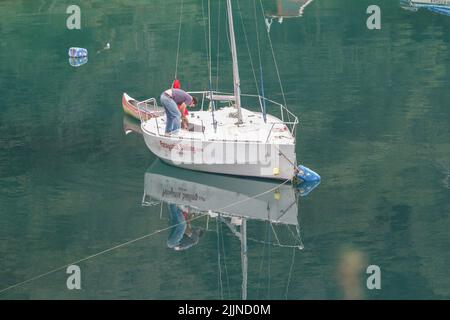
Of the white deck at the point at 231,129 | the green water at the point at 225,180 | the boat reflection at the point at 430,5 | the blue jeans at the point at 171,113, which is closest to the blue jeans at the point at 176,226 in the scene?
the green water at the point at 225,180

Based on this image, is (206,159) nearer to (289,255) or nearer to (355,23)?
(289,255)

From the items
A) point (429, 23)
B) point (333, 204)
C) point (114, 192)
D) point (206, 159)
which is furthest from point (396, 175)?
point (429, 23)

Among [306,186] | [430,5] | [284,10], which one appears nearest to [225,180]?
[306,186]

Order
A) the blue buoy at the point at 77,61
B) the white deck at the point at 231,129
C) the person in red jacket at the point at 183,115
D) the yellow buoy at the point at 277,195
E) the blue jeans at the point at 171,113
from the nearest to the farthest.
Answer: the yellow buoy at the point at 277,195
the white deck at the point at 231,129
the blue jeans at the point at 171,113
the person in red jacket at the point at 183,115
the blue buoy at the point at 77,61

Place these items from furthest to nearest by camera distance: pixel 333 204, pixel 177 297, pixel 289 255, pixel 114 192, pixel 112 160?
pixel 112 160 → pixel 114 192 → pixel 333 204 → pixel 289 255 → pixel 177 297

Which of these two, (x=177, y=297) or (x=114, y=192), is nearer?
(x=177, y=297)

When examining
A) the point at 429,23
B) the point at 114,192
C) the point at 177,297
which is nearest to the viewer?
the point at 177,297

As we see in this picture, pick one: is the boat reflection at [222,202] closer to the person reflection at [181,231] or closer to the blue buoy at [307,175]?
the person reflection at [181,231]

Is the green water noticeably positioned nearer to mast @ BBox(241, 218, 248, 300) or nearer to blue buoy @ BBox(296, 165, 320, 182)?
mast @ BBox(241, 218, 248, 300)
